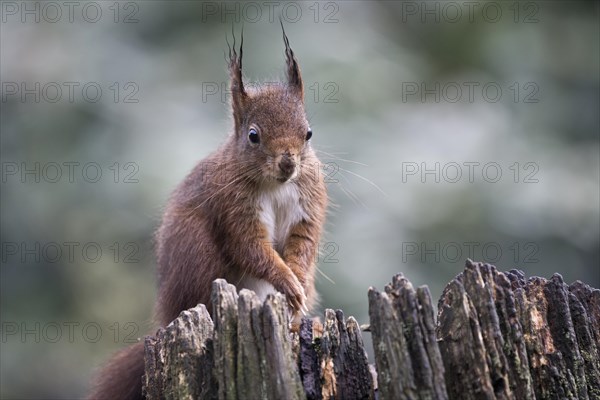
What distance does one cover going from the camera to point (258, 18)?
6.76 metres

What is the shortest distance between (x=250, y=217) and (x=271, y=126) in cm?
43

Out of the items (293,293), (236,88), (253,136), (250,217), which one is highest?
(236,88)

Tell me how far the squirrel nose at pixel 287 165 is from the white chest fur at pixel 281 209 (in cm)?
24

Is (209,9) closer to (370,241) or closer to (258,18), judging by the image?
(258,18)

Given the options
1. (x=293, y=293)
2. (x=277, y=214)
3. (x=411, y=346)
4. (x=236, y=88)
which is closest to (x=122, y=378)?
(x=293, y=293)

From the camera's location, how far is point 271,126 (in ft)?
13.1

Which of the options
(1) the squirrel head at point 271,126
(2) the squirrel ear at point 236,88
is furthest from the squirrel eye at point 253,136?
(2) the squirrel ear at point 236,88

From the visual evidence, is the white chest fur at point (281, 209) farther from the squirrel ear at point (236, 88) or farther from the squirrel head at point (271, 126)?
the squirrel ear at point (236, 88)

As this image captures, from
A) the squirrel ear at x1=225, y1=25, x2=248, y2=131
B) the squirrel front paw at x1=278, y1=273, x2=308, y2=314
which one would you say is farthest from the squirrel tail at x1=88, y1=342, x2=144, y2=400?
the squirrel ear at x1=225, y1=25, x2=248, y2=131

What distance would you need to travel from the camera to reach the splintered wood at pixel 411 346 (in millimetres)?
2346

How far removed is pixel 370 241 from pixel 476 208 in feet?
2.66

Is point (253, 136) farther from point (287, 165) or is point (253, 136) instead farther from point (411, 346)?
point (411, 346)

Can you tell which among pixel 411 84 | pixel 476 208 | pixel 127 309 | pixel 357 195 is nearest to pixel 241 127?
pixel 357 195

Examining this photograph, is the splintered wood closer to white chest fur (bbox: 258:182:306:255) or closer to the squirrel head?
the squirrel head
